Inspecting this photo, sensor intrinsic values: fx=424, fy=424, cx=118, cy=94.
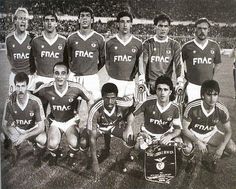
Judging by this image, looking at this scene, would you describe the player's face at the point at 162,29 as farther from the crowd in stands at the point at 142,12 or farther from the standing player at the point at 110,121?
the standing player at the point at 110,121

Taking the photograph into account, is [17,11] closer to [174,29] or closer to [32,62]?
[32,62]

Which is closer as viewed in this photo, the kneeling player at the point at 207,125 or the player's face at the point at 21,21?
the player's face at the point at 21,21

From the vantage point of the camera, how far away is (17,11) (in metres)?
2.29

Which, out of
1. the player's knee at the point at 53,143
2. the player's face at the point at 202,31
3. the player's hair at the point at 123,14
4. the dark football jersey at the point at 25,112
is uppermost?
the player's hair at the point at 123,14

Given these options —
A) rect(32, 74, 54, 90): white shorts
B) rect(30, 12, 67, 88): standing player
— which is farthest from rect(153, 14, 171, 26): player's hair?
rect(32, 74, 54, 90): white shorts

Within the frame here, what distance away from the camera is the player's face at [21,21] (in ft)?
7.53

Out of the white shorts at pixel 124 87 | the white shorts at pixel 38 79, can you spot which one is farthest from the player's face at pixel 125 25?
the white shorts at pixel 38 79

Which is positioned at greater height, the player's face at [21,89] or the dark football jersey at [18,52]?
the dark football jersey at [18,52]

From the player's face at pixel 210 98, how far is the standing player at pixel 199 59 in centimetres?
6

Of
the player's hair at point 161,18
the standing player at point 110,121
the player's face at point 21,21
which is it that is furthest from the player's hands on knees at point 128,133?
the player's face at point 21,21

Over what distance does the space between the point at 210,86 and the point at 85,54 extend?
2.36ft

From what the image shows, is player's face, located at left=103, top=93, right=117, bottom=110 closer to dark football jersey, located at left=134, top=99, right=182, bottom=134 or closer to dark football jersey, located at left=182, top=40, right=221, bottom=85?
dark football jersey, located at left=134, top=99, right=182, bottom=134

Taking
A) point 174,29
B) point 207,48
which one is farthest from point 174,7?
point 207,48

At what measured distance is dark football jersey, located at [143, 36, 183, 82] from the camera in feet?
7.75
